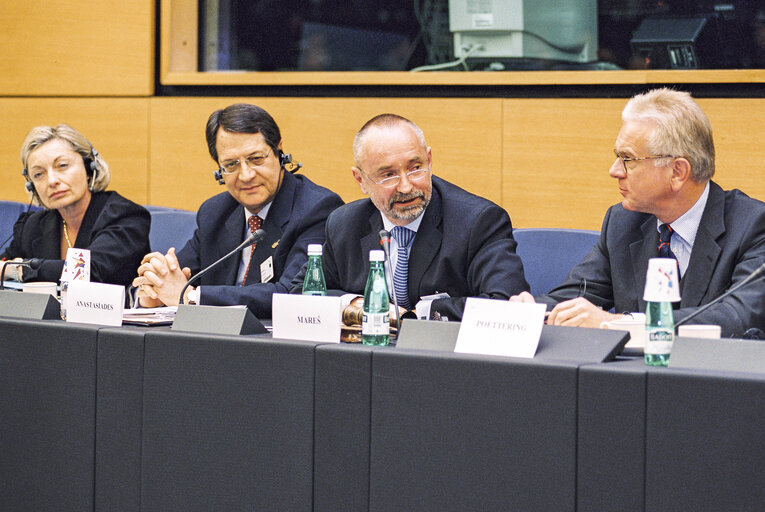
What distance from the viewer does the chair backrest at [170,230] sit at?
12.0 ft

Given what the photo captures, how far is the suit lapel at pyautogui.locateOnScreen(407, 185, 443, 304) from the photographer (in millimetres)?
2715

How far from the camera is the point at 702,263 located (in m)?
2.35

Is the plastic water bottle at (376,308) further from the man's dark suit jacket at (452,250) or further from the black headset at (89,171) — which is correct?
the black headset at (89,171)

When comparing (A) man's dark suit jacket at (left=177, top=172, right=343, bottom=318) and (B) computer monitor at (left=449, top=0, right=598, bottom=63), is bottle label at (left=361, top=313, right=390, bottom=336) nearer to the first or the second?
(A) man's dark suit jacket at (left=177, top=172, right=343, bottom=318)

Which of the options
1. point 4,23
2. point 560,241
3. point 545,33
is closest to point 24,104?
point 4,23

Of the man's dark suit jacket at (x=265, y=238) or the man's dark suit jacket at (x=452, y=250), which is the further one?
the man's dark suit jacket at (x=265, y=238)

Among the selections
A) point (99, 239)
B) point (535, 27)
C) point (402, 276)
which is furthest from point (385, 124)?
point (535, 27)

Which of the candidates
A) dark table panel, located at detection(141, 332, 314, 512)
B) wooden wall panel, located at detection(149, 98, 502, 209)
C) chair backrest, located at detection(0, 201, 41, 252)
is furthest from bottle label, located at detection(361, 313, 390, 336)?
chair backrest, located at detection(0, 201, 41, 252)

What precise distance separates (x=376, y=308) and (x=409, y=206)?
0.68m

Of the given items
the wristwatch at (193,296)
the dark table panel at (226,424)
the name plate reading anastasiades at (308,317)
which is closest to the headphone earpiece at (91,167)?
the wristwatch at (193,296)

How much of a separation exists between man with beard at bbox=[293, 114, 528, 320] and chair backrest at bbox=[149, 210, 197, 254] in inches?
38.7

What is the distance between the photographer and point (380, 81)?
13.4 ft

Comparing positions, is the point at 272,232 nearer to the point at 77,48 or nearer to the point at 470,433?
the point at 470,433

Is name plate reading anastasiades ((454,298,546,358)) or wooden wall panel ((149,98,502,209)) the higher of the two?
wooden wall panel ((149,98,502,209))
